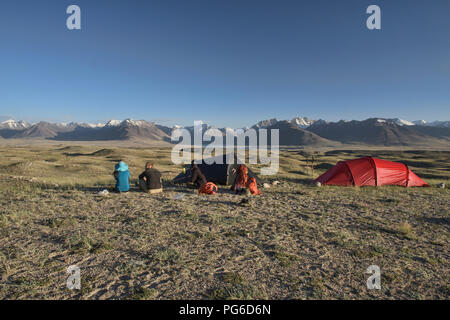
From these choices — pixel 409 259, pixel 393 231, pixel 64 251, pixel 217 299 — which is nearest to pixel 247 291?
pixel 217 299

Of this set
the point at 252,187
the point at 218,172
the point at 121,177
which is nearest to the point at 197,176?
the point at 218,172

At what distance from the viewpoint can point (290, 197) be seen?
12.5 m

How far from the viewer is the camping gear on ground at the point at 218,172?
49.4 feet

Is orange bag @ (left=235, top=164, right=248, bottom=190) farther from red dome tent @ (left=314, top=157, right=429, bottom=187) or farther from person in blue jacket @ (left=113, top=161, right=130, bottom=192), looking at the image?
red dome tent @ (left=314, top=157, right=429, bottom=187)

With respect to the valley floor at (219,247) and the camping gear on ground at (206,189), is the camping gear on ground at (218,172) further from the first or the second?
the valley floor at (219,247)

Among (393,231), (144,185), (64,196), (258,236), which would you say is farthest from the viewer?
(144,185)

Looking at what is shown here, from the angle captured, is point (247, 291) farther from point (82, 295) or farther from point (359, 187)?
point (359, 187)

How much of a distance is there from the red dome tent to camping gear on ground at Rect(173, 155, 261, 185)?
5.51 m

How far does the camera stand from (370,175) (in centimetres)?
1536

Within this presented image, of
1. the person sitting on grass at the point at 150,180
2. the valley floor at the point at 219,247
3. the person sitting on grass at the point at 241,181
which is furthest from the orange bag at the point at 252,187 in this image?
the person sitting on grass at the point at 150,180

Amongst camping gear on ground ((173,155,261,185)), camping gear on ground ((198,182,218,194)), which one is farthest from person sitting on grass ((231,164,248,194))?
camping gear on ground ((173,155,261,185))

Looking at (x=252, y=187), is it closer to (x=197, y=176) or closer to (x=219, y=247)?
(x=197, y=176)

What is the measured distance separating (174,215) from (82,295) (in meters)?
4.81

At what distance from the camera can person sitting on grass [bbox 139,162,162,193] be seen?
1270cm
